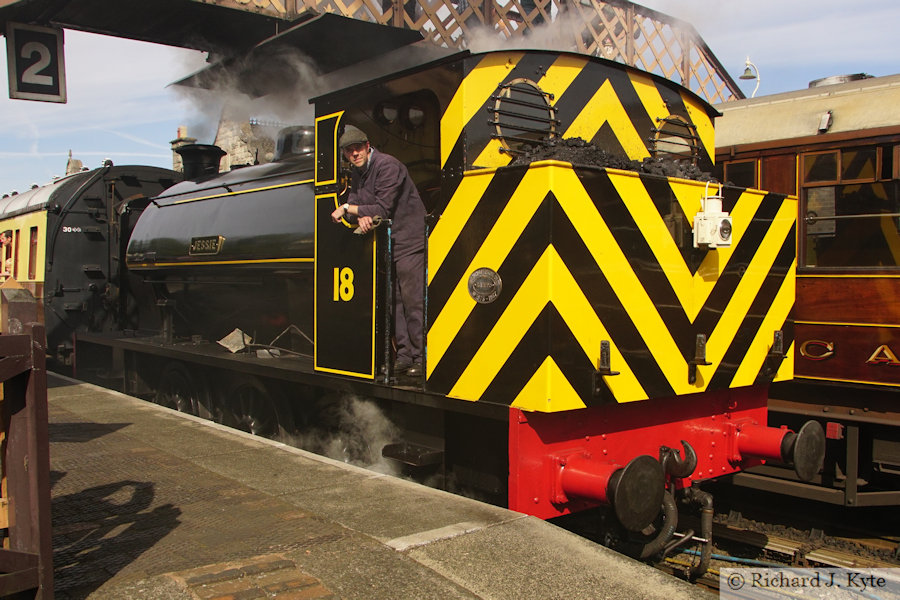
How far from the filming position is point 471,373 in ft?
12.0

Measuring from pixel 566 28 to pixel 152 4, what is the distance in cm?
643

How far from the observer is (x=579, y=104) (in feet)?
13.7

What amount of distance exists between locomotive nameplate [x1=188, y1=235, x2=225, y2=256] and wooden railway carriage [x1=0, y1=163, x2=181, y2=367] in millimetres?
2927

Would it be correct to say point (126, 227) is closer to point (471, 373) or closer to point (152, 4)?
point (152, 4)

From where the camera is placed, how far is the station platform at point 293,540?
8.77 ft

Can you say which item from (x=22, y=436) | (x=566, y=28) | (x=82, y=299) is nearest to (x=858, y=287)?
(x=22, y=436)

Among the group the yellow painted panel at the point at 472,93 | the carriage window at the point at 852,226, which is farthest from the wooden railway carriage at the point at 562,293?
the carriage window at the point at 852,226

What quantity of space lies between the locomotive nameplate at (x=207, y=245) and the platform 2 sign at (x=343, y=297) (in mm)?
2169

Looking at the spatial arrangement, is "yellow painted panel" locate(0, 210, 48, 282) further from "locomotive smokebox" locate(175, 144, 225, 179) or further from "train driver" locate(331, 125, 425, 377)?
"train driver" locate(331, 125, 425, 377)

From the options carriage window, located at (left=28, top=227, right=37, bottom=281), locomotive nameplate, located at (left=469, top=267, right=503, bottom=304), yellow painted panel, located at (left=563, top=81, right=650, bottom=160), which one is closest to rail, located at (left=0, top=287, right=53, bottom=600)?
locomotive nameplate, located at (left=469, top=267, right=503, bottom=304)

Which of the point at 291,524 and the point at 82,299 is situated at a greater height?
the point at 82,299

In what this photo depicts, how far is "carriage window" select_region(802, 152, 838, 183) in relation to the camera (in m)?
5.89

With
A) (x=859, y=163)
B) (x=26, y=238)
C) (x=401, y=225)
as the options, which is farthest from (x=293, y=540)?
(x=26, y=238)

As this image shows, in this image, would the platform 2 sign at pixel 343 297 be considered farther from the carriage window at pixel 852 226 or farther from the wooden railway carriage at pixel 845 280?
the carriage window at pixel 852 226
